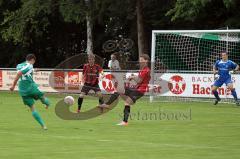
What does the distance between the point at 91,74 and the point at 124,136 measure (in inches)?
313

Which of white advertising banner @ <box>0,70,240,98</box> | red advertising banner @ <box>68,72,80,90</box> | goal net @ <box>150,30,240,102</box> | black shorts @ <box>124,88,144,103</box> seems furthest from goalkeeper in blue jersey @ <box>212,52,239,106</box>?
red advertising banner @ <box>68,72,80,90</box>

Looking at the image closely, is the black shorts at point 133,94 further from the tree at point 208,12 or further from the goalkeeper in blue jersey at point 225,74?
the tree at point 208,12

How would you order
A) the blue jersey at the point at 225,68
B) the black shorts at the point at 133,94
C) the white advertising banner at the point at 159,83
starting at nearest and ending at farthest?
the black shorts at the point at 133,94
the blue jersey at the point at 225,68
the white advertising banner at the point at 159,83

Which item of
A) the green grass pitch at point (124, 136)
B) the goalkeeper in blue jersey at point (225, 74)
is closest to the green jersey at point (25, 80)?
the green grass pitch at point (124, 136)

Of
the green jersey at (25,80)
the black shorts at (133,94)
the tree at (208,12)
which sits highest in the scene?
the tree at (208,12)

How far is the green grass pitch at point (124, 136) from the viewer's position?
13.2m

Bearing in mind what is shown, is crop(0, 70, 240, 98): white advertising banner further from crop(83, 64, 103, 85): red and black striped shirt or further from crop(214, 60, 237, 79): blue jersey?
crop(83, 64, 103, 85): red and black striped shirt

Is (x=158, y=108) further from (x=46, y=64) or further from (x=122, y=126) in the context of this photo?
(x=46, y=64)

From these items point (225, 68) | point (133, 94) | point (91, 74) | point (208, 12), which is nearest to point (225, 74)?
point (225, 68)

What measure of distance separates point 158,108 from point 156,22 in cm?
1754

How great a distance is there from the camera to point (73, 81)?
35.7 m

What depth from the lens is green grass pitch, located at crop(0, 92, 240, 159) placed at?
43.3 feet

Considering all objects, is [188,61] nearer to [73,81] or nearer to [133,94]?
[73,81]

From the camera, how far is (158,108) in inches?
1038
